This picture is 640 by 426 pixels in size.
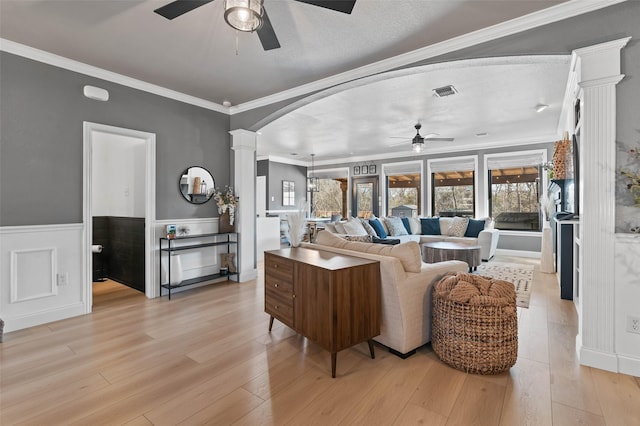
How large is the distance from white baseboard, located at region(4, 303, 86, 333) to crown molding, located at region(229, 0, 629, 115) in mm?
3644

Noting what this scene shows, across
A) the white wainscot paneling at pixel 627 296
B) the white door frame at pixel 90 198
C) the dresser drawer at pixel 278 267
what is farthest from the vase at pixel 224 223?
the white wainscot paneling at pixel 627 296

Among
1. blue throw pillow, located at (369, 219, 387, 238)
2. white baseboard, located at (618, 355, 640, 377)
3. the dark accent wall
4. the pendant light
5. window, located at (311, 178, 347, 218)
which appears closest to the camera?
white baseboard, located at (618, 355, 640, 377)

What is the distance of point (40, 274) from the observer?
321 cm

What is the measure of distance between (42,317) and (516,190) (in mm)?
9000

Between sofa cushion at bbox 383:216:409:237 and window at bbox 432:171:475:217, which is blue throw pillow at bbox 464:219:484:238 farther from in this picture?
sofa cushion at bbox 383:216:409:237

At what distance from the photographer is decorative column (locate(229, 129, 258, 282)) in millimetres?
4879

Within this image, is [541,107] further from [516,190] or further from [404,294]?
[404,294]

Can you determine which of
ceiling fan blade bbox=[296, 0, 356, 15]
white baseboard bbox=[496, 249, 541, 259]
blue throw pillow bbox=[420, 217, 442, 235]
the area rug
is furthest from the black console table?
white baseboard bbox=[496, 249, 541, 259]

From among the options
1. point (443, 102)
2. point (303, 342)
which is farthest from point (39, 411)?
point (443, 102)

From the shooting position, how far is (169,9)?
1947 millimetres

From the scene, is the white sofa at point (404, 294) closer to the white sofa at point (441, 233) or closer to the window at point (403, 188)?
the white sofa at point (441, 233)

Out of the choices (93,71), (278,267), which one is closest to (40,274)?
(93,71)

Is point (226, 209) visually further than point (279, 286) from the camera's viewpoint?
Yes

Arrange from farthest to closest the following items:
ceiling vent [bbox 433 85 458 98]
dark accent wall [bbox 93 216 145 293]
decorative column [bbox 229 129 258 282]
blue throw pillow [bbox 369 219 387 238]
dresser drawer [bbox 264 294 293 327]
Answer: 1. blue throw pillow [bbox 369 219 387 238]
2. decorative column [bbox 229 129 258 282]
3. dark accent wall [bbox 93 216 145 293]
4. ceiling vent [bbox 433 85 458 98]
5. dresser drawer [bbox 264 294 293 327]
